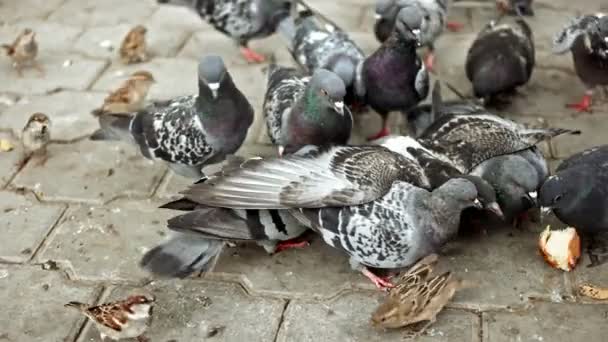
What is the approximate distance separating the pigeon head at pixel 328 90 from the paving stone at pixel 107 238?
3.34 ft

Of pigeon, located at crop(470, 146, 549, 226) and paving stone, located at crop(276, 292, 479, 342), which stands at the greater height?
pigeon, located at crop(470, 146, 549, 226)

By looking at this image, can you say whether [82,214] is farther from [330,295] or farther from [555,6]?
[555,6]

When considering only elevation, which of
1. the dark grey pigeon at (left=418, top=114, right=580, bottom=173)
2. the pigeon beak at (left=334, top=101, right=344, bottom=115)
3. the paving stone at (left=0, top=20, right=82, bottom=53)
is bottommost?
the paving stone at (left=0, top=20, right=82, bottom=53)

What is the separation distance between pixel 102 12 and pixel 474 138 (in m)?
3.93

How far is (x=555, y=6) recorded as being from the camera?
6230 mm

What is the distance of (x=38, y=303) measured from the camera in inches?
133

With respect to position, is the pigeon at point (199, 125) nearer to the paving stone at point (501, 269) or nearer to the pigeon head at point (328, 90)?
the pigeon head at point (328, 90)

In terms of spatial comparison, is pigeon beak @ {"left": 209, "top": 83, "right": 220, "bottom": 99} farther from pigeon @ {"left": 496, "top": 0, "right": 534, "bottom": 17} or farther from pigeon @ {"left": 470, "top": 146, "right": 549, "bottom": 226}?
pigeon @ {"left": 496, "top": 0, "right": 534, "bottom": 17}

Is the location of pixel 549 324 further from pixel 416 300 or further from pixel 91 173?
pixel 91 173

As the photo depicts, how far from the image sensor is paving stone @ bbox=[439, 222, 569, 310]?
331 centimetres

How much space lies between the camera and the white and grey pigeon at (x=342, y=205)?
326cm

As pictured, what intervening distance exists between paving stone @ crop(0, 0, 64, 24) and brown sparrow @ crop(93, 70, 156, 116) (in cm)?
194

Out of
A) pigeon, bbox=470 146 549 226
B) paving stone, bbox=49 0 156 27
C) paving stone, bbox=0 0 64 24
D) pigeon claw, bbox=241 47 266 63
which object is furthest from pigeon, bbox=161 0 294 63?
pigeon, bbox=470 146 549 226

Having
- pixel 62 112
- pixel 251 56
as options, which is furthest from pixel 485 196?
pixel 62 112
